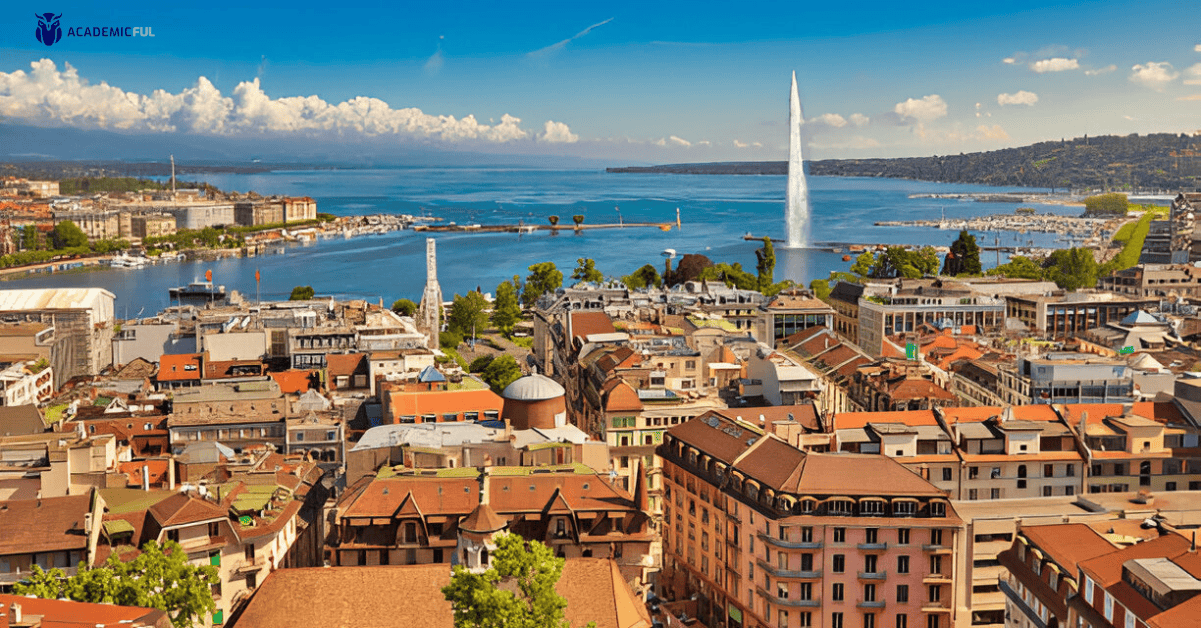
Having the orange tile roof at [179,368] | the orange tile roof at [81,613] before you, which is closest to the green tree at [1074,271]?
the orange tile roof at [179,368]

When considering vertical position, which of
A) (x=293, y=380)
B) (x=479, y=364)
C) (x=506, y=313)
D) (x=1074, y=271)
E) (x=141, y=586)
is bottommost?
(x=479, y=364)

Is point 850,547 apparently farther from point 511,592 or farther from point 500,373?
point 500,373

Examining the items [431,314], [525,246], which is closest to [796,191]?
[525,246]

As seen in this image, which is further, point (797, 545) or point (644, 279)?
point (644, 279)

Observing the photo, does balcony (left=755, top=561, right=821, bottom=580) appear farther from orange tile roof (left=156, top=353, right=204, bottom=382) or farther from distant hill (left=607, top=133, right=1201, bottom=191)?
distant hill (left=607, top=133, right=1201, bottom=191)

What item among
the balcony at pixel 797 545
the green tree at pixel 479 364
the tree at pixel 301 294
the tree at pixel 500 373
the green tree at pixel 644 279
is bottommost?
the green tree at pixel 479 364

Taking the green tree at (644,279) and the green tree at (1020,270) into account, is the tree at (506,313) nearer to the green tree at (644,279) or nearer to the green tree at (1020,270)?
the green tree at (644,279)

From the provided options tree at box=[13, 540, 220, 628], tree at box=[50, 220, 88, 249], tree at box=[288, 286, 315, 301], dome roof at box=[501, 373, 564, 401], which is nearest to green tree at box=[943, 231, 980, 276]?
tree at box=[288, 286, 315, 301]
